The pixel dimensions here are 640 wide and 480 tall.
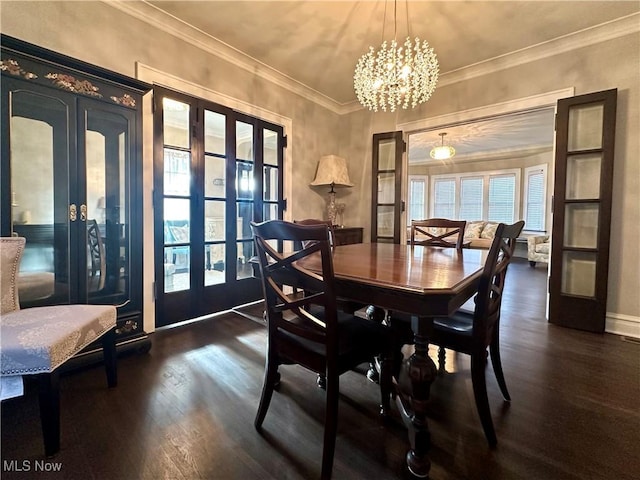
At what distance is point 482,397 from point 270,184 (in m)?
2.98

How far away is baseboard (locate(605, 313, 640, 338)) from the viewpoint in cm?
260

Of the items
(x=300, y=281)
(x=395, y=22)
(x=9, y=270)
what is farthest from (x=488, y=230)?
(x=9, y=270)

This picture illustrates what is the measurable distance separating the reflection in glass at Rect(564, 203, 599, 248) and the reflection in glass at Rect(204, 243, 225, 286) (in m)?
3.44

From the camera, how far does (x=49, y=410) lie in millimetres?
1234

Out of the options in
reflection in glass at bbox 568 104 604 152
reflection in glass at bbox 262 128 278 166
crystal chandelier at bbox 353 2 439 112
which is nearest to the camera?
crystal chandelier at bbox 353 2 439 112

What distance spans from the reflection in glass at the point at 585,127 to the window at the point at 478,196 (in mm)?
5248

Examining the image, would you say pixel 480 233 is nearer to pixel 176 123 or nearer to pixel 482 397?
pixel 482 397

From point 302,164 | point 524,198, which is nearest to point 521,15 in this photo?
point 302,164

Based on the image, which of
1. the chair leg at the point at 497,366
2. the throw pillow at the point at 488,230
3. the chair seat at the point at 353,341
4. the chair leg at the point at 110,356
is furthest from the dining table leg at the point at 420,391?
the throw pillow at the point at 488,230

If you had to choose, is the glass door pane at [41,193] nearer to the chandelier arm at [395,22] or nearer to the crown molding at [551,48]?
the chandelier arm at [395,22]

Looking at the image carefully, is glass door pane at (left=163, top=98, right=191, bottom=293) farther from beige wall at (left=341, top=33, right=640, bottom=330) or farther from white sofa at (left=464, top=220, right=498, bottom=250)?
white sofa at (left=464, top=220, right=498, bottom=250)

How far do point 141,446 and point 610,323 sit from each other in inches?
146

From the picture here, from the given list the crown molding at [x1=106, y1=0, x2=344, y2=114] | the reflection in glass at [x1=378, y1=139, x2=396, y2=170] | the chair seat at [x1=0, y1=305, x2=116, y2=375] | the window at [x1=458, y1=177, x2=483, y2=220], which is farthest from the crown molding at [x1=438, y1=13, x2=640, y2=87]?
the window at [x1=458, y1=177, x2=483, y2=220]

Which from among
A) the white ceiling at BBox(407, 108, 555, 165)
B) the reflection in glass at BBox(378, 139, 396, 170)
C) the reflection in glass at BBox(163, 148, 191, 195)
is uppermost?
the white ceiling at BBox(407, 108, 555, 165)
